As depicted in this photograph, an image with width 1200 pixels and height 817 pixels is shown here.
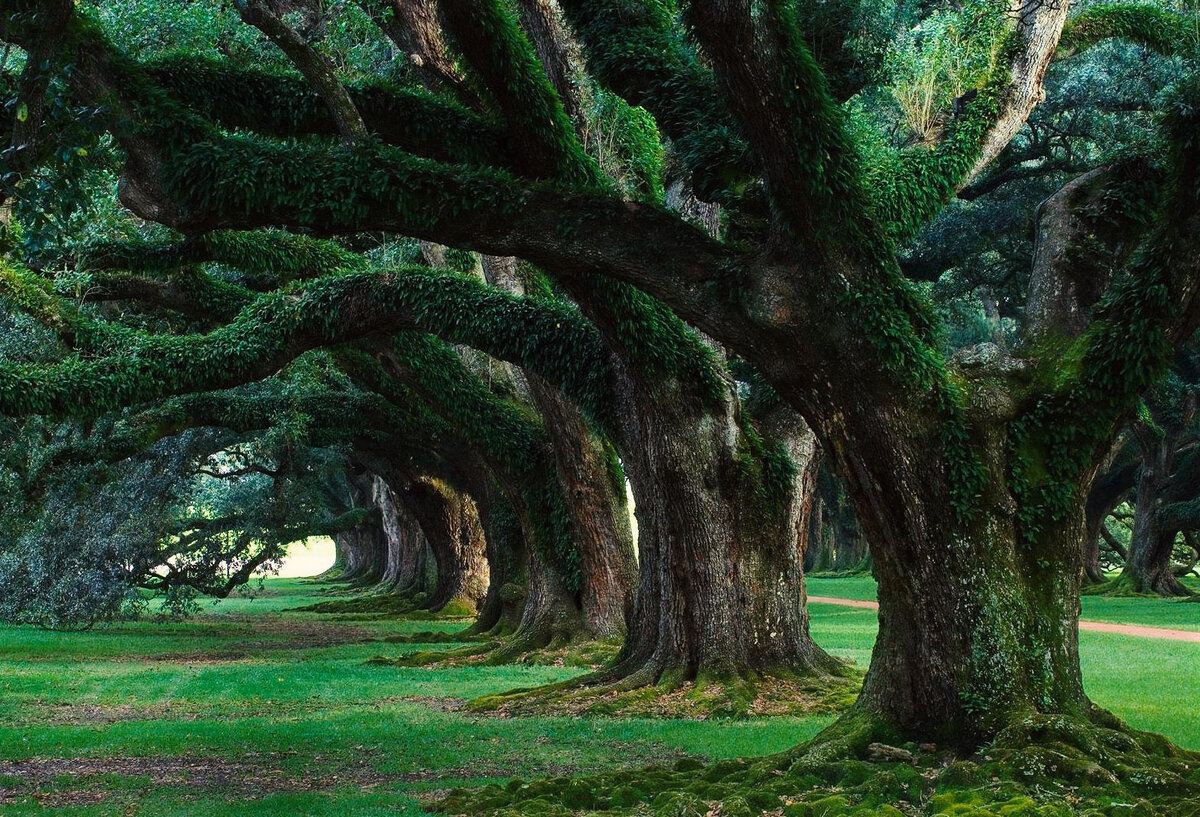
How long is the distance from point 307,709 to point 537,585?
18.9 ft

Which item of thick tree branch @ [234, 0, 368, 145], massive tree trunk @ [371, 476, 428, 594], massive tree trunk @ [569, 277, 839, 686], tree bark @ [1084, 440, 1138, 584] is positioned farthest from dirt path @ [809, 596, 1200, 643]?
massive tree trunk @ [371, 476, 428, 594]

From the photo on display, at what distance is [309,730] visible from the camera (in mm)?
10992

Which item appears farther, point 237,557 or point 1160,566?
point 1160,566

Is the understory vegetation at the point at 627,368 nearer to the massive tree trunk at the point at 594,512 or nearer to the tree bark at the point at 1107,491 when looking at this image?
the massive tree trunk at the point at 594,512

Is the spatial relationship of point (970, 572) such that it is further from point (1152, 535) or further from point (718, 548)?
point (1152, 535)

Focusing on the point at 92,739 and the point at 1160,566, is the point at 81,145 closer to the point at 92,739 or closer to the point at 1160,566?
the point at 92,739

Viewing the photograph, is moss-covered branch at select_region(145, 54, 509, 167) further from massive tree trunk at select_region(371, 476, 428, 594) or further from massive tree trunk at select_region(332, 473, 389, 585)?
A: massive tree trunk at select_region(332, 473, 389, 585)

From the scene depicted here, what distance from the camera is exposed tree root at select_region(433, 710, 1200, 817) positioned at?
20.8ft

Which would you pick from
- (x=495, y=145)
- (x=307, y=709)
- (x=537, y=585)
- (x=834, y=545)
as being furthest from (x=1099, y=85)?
(x=834, y=545)

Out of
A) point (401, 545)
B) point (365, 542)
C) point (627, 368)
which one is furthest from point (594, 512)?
point (365, 542)

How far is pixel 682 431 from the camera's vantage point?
11.7 meters

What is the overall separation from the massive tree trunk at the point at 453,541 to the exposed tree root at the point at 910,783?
815 inches

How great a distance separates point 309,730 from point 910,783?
6.01 meters

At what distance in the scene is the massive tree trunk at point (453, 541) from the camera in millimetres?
28328
